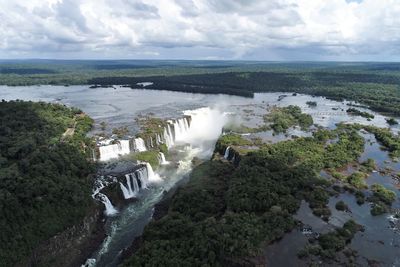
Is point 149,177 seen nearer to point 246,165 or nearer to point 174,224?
point 246,165

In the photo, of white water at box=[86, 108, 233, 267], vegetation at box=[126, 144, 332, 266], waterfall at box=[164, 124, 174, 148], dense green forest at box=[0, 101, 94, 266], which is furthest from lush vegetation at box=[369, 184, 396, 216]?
waterfall at box=[164, 124, 174, 148]

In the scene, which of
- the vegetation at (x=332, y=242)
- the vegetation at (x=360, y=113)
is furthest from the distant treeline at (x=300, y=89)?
the vegetation at (x=332, y=242)

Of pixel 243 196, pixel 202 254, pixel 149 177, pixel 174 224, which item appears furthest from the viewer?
pixel 149 177

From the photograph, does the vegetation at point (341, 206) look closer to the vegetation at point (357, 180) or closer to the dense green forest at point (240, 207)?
the dense green forest at point (240, 207)

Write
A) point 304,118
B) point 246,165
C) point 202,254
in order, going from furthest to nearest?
point 304,118
point 246,165
point 202,254

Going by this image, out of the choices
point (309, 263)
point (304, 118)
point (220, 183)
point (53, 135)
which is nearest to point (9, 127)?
point (53, 135)

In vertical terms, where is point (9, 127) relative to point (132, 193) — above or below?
above
